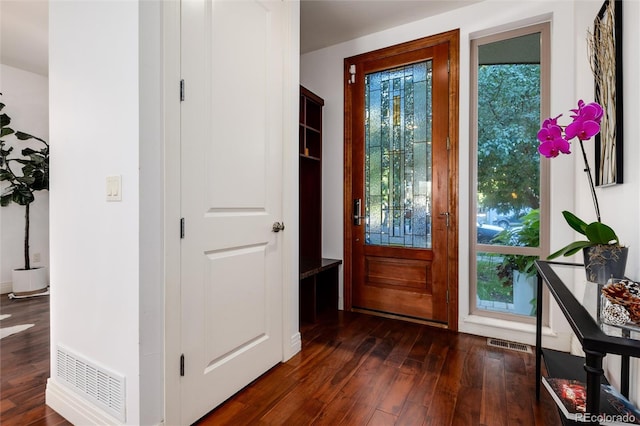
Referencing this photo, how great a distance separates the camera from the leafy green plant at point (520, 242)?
2.49 meters

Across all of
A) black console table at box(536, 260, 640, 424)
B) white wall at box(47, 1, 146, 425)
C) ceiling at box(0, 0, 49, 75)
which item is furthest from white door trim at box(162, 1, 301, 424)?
ceiling at box(0, 0, 49, 75)

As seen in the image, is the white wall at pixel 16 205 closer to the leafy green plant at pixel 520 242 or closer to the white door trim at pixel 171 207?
the white door trim at pixel 171 207

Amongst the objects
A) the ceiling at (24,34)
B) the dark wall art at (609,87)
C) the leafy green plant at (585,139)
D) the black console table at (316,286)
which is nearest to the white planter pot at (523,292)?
the dark wall art at (609,87)

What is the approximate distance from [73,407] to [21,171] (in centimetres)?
363

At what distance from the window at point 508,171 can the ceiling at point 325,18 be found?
1.87 feet

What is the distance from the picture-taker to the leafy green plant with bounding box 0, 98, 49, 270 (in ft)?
11.7

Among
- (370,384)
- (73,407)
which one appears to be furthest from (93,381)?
(370,384)

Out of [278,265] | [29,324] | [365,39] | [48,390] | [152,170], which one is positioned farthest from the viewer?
[365,39]

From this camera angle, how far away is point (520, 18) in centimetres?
244

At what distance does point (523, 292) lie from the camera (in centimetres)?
255

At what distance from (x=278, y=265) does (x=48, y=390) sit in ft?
4.52

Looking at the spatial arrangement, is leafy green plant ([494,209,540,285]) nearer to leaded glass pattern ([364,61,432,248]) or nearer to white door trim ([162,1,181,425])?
leaded glass pattern ([364,61,432,248])

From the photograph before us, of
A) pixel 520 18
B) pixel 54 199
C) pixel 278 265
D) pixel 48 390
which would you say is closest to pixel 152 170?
pixel 54 199

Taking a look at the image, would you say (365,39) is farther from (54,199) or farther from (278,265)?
(54,199)
